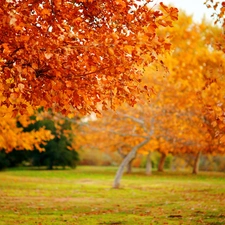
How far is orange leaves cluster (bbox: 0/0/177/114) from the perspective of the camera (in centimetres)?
640

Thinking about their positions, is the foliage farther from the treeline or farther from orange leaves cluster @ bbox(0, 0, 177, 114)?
orange leaves cluster @ bbox(0, 0, 177, 114)

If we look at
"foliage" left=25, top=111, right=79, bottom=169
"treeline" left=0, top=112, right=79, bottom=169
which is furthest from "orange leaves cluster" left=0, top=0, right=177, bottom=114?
"foliage" left=25, top=111, right=79, bottom=169

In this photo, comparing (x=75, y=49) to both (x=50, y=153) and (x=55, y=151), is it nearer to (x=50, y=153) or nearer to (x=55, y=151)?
(x=55, y=151)

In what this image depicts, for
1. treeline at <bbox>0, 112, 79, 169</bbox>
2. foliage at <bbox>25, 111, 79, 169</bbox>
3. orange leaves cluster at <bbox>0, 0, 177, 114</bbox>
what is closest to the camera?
orange leaves cluster at <bbox>0, 0, 177, 114</bbox>

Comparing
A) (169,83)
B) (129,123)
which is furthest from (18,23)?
(169,83)

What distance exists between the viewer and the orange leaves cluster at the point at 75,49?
21.0 feet

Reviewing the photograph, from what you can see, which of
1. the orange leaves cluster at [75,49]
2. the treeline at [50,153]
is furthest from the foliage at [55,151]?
the orange leaves cluster at [75,49]

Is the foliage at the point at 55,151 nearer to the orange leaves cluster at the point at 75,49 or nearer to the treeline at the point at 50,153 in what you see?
the treeline at the point at 50,153

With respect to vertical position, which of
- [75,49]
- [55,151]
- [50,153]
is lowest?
[50,153]

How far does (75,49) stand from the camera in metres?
6.67

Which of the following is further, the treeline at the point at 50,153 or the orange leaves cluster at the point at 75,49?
the treeline at the point at 50,153

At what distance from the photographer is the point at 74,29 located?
7191 millimetres

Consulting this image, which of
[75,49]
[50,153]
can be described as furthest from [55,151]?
[75,49]

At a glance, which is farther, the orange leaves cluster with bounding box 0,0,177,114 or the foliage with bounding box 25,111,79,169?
the foliage with bounding box 25,111,79,169
